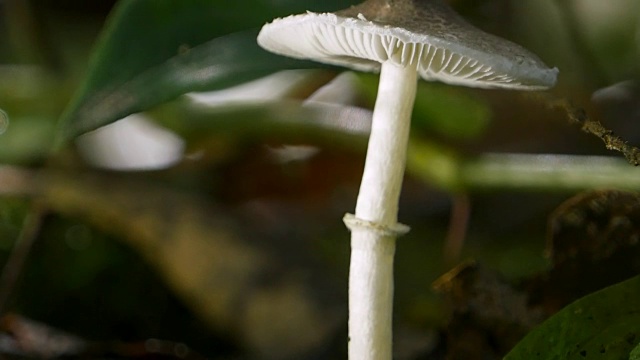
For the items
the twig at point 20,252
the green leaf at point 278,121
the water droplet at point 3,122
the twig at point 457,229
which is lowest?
the twig at point 20,252

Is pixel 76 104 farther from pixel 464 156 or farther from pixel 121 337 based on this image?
pixel 464 156

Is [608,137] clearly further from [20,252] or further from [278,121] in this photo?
[20,252]

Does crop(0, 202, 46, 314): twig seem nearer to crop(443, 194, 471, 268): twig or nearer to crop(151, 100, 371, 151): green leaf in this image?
crop(151, 100, 371, 151): green leaf

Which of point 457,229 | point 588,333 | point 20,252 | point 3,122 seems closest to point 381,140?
point 588,333

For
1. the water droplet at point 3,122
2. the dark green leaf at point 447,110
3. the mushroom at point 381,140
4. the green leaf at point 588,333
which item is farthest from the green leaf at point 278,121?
the green leaf at point 588,333

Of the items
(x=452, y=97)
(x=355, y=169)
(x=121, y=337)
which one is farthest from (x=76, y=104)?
(x=355, y=169)

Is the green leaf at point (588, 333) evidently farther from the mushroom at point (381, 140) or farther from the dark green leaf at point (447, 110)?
the dark green leaf at point (447, 110)

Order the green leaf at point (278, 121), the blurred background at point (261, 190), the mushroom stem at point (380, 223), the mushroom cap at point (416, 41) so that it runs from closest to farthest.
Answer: the mushroom cap at point (416, 41)
the mushroom stem at point (380, 223)
the blurred background at point (261, 190)
the green leaf at point (278, 121)
